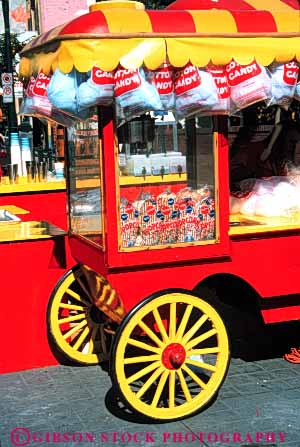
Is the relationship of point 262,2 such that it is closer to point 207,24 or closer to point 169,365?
point 207,24

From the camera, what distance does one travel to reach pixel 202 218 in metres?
3.87

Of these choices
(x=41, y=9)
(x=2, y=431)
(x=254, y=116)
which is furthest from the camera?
(x=41, y=9)

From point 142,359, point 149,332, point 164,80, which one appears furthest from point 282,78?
point 142,359

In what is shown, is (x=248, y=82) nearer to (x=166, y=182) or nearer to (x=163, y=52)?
(x=163, y=52)

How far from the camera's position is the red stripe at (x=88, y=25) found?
343 cm

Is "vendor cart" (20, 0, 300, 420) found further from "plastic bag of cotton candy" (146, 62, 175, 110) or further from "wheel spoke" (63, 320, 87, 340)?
"wheel spoke" (63, 320, 87, 340)

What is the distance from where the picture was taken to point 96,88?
11.3ft

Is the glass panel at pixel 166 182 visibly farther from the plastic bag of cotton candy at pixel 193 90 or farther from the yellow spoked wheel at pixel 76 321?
the yellow spoked wheel at pixel 76 321

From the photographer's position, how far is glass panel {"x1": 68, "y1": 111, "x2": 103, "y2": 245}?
385 centimetres

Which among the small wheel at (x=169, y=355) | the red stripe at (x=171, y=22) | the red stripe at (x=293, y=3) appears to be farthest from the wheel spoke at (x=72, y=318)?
the red stripe at (x=293, y=3)

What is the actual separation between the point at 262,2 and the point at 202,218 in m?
1.51

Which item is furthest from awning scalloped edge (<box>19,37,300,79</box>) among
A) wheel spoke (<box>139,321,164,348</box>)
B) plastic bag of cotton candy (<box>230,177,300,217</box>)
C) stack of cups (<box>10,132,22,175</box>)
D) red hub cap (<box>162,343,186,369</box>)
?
stack of cups (<box>10,132,22,175</box>)

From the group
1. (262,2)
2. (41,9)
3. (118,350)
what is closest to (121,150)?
(118,350)

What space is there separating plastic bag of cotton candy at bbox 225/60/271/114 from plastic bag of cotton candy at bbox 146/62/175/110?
316 millimetres
